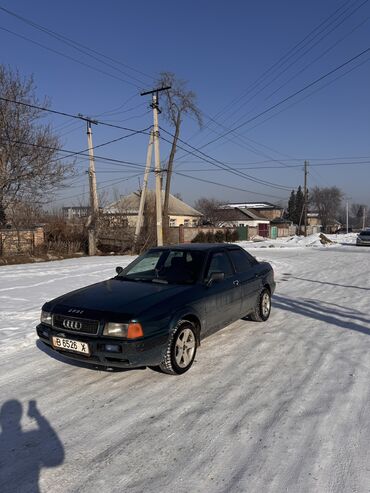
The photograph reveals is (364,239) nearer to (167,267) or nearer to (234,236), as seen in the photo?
(234,236)

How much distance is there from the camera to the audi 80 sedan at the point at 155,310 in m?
4.00

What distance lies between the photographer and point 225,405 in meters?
3.75

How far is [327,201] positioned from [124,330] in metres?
127

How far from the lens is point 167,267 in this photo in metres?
5.53

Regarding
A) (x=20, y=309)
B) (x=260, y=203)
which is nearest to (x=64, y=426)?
(x=20, y=309)

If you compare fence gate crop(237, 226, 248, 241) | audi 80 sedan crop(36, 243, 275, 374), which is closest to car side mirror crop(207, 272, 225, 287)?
Answer: audi 80 sedan crop(36, 243, 275, 374)

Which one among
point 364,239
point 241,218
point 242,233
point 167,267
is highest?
point 241,218

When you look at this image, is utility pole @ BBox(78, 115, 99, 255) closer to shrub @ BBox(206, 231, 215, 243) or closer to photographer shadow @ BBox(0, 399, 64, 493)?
shrub @ BBox(206, 231, 215, 243)

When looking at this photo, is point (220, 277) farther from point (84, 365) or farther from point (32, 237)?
point (32, 237)

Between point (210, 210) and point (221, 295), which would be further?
point (210, 210)

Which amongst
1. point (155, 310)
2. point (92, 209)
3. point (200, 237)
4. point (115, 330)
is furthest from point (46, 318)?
point (200, 237)

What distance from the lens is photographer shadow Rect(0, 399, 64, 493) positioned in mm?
2674

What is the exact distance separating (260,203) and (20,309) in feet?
297

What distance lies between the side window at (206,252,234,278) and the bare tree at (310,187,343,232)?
Result: 123m
